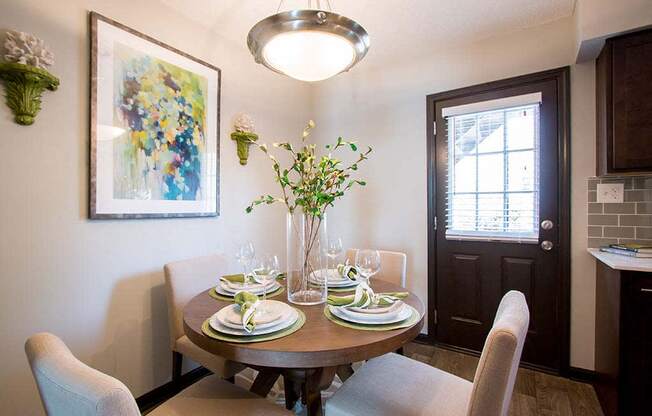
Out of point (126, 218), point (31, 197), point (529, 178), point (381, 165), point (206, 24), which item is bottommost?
point (126, 218)

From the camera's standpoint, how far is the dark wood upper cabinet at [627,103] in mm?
1751

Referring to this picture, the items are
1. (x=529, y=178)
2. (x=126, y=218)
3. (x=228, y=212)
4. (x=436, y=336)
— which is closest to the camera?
(x=126, y=218)

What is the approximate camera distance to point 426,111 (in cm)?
265

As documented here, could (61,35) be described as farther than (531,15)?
No

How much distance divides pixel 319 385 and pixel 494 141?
216 centimetres

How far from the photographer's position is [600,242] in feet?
6.75

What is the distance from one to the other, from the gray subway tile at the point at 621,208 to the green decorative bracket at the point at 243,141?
2.52 meters

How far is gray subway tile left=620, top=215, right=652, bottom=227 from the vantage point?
6.37ft

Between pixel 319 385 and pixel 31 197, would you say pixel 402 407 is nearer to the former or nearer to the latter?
pixel 319 385

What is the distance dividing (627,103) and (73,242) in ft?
10.4

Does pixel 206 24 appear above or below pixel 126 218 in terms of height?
above

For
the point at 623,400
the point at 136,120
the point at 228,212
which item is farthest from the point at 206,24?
the point at 623,400

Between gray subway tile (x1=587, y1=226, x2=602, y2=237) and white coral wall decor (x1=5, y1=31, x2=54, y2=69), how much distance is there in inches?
127

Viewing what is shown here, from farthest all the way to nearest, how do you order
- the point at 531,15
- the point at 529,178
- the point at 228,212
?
1. the point at 228,212
2. the point at 529,178
3. the point at 531,15
